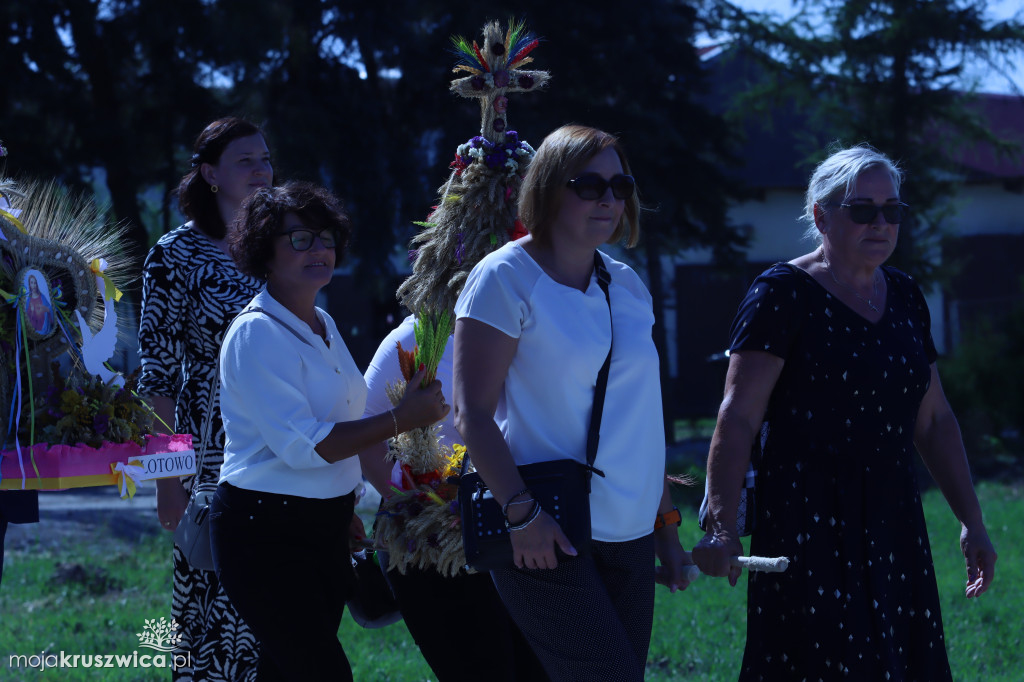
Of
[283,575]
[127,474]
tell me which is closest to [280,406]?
[283,575]

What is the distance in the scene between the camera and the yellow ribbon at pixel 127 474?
3383 millimetres

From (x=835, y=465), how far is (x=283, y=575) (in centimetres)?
159

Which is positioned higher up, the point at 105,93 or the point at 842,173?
the point at 105,93

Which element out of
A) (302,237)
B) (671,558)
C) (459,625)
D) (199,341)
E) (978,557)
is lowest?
(459,625)

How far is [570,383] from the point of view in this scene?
8.87 feet

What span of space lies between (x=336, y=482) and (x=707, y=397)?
19.4 metres

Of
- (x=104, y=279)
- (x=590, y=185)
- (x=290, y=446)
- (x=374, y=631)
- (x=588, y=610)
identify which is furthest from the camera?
(x=374, y=631)

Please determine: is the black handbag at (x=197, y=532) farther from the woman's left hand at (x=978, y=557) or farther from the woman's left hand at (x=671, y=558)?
the woman's left hand at (x=978, y=557)

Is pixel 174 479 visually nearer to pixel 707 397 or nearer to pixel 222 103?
pixel 222 103

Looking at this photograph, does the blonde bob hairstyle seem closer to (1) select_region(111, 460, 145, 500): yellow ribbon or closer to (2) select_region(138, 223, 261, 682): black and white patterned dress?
(2) select_region(138, 223, 261, 682): black and white patterned dress

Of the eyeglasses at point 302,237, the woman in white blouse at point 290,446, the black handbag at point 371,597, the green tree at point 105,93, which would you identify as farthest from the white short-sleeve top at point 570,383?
the green tree at point 105,93

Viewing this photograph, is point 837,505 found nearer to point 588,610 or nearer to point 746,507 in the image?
point 746,507

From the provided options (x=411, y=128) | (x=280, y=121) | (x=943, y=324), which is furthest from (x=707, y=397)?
(x=280, y=121)

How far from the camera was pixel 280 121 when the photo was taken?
45.6ft
